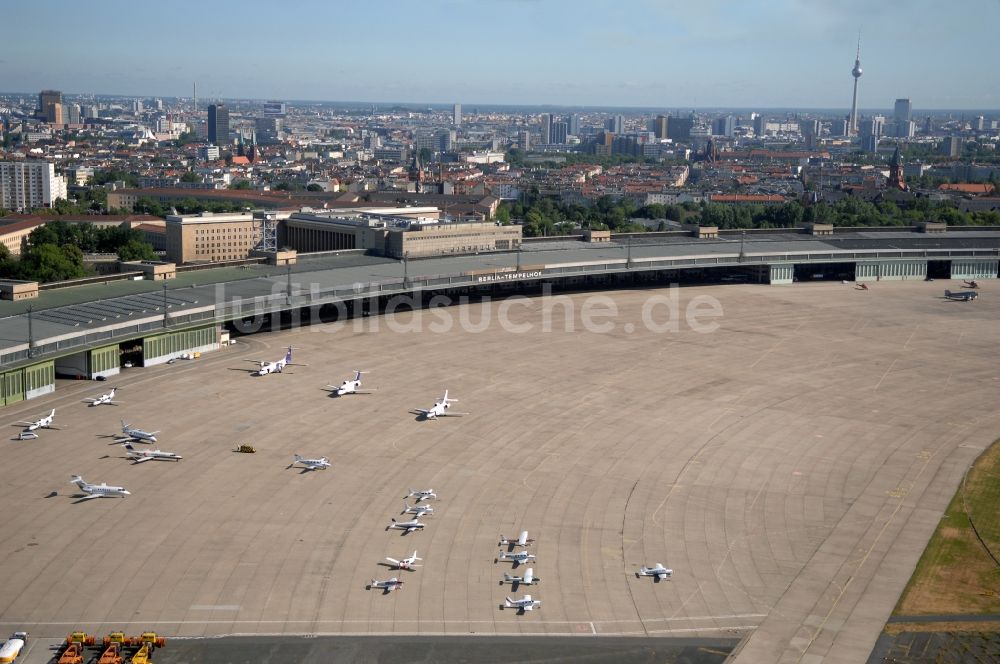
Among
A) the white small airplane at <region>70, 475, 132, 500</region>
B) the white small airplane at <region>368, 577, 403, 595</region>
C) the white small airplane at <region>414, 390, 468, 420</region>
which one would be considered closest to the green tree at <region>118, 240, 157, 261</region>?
the white small airplane at <region>414, 390, 468, 420</region>

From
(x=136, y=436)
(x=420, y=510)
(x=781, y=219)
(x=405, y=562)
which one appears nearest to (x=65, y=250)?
(x=136, y=436)

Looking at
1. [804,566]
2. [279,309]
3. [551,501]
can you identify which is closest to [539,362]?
[279,309]

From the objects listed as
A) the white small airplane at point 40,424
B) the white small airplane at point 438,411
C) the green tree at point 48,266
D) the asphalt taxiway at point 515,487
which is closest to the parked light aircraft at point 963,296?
the asphalt taxiway at point 515,487

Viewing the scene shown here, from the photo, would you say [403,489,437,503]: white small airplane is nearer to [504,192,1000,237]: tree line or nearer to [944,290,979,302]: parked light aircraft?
[944,290,979,302]: parked light aircraft

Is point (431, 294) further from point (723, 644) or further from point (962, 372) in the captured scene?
point (723, 644)

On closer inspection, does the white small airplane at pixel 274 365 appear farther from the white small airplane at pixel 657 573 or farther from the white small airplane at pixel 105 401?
the white small airplane at pixel 657 573
